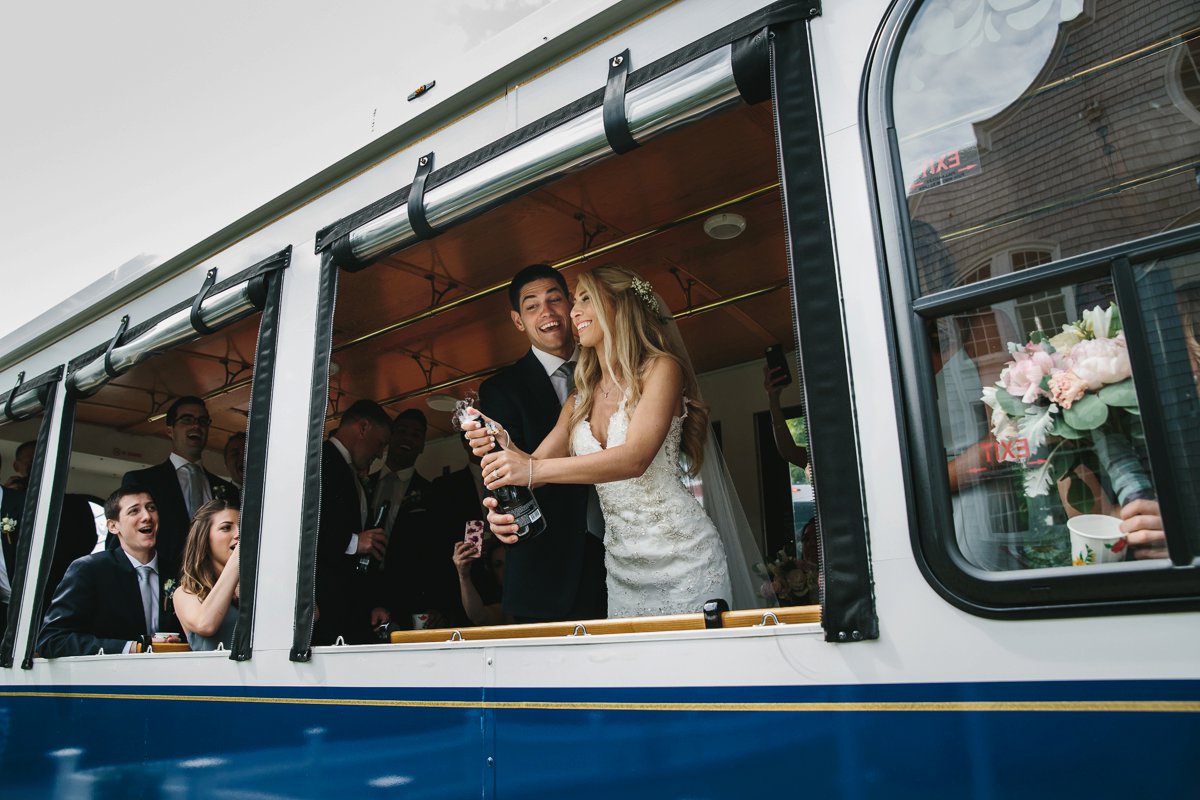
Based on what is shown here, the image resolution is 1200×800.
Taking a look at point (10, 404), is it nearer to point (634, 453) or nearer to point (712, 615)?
point (634, 453)

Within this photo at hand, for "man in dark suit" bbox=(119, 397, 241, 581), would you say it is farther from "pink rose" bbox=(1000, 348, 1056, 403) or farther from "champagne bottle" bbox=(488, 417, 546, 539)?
"pink rose" bbox=(1000, 348, 1056, 403)

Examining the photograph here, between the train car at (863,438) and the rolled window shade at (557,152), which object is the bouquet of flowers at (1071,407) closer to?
the train car at (863,438)

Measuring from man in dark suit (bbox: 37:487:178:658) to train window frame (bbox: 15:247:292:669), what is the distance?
0.14m

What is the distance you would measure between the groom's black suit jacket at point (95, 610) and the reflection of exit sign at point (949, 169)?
12.2ft

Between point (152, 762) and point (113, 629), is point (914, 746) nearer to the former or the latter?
point (152, 762)

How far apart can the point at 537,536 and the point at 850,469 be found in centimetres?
147

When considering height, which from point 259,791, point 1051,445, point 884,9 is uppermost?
point 884,9

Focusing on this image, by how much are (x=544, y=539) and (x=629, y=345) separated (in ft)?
2.38

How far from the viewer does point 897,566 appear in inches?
65.1

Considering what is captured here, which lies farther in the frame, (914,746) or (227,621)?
(227,621)

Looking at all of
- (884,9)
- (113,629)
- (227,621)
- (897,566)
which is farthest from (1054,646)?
(113,629)

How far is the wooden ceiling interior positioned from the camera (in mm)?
3506

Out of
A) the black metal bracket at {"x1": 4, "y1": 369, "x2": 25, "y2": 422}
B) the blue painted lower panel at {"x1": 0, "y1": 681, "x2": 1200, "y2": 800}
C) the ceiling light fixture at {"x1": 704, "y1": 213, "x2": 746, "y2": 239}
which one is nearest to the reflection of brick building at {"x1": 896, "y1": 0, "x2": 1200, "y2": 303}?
the blue painted lower panel at {"x1": 0, "y1": 681, "x2": 1200, "y2": 800}

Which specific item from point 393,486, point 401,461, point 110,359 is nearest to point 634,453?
point 110,359
